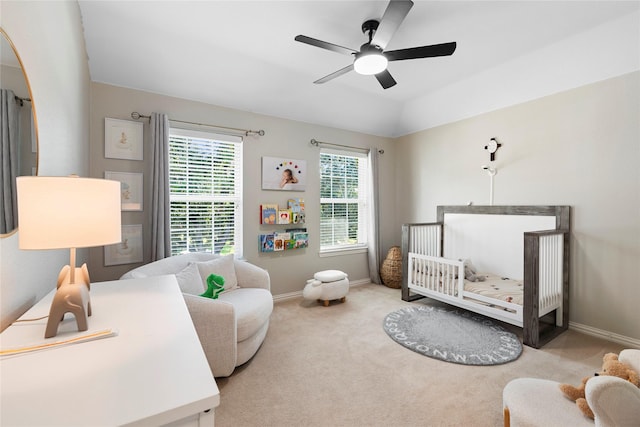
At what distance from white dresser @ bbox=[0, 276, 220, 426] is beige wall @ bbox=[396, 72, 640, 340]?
349cm

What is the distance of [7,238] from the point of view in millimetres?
990

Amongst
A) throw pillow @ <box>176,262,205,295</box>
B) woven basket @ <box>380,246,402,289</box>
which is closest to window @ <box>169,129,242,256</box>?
throw pillow @ <box>176,262,205,295</box>

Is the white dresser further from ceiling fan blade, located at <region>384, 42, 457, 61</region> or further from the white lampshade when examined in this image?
ceiling fan blade, located at <region>384, 42, 457, 61</region>

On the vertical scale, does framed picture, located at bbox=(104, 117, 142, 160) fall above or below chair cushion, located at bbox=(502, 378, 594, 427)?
above

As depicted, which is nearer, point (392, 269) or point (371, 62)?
point (371, 62)

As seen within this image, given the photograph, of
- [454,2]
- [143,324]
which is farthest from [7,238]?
[454,2]

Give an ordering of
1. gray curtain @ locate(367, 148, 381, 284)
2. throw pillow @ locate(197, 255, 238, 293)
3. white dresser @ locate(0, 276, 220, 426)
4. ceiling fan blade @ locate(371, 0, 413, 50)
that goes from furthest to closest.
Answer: gray curtain @ locate(367, 148, 381, 284), throw pillow @ locate(197, 255, 238, 293), ceiling fan blade @ locate(371, 0, 413, 50), white dresser @ locate(0, 276, 220, 426)

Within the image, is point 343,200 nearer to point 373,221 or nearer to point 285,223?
point 373,221

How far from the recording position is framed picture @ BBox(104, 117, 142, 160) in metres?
2.66

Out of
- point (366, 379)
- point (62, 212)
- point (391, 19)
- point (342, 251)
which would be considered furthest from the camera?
point (342, 251)

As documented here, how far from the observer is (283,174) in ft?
11.9

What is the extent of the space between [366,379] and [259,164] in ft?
8.35

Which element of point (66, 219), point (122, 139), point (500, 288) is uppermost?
point (122, 139)

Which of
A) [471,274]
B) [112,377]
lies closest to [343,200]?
[471,274]
